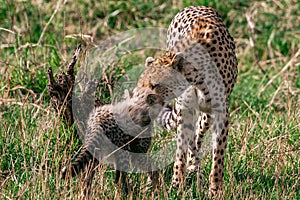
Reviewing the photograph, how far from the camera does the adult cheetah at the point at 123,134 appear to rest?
4602mm

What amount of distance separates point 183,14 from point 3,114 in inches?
65.4

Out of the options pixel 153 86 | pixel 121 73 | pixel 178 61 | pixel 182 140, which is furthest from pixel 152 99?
pixel 121 73

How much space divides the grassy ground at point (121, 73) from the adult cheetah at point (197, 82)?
20cm

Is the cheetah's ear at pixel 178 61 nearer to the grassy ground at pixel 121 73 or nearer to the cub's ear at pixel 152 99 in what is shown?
the cub's ear at pixel 152 99

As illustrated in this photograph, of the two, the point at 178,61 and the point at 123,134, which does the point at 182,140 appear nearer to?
the point at 123,134

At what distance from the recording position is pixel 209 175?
4.97 meters

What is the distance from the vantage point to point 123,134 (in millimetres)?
4855

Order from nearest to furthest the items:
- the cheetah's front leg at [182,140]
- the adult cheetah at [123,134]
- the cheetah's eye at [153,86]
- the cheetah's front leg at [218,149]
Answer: the adult cheetah at [123,134]
the cheetah's eye at [153,86]
the cheetah's front leg at [218,149]
the cheetah's front leg at [182,140]

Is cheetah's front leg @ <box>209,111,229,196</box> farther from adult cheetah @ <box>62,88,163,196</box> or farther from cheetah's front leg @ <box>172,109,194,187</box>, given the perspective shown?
adult cheetah @ <box>62,88,163,196</box>

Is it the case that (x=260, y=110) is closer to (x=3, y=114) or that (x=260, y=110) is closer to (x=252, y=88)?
(x=252, y=88)

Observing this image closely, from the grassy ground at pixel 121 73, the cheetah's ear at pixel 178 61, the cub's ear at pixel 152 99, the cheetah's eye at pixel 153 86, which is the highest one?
the cheetah's ear at pixel 178 61

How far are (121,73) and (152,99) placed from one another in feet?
5.34

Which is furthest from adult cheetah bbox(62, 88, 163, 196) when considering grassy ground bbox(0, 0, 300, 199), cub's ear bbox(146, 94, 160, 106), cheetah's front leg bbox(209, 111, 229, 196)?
cheetah's front leg bbox(209, 111, 229, 196)

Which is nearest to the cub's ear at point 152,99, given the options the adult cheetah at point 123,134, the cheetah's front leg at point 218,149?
the adult cheetah at point 123,134
